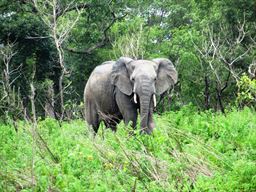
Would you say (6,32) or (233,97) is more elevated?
(6,32)

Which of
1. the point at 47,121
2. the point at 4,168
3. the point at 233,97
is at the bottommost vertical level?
the point at 233,97

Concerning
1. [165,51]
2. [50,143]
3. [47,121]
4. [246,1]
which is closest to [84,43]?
[165,51]

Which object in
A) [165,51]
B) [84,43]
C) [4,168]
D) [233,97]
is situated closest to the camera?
[4,168]

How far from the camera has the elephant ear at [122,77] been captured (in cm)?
1216

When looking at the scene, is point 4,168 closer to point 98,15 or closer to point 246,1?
point 246,1

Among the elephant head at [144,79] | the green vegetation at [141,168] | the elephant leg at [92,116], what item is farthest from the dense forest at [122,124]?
the elephant head at [144,79]

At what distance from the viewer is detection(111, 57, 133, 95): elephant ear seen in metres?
12.2

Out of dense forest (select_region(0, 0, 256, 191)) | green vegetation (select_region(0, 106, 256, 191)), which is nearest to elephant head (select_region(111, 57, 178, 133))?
dense forest (select_region(0, 0, 256, 191))

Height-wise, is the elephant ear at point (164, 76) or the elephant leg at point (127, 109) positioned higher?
the elephant ear at point (164, 76)

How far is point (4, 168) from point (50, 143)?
2870 millimetres

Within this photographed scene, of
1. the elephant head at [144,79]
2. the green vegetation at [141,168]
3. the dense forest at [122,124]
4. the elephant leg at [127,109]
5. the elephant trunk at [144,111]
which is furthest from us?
the elephant leg at [127,109]

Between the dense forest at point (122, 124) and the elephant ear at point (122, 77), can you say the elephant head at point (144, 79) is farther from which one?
the dense forest at point (122, 124)

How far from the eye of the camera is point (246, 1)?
20219mm

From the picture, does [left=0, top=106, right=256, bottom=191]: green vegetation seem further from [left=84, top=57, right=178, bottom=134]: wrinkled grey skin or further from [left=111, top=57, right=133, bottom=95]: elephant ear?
[left=111, top=57, right=133, bottom=95]: elephant ear
